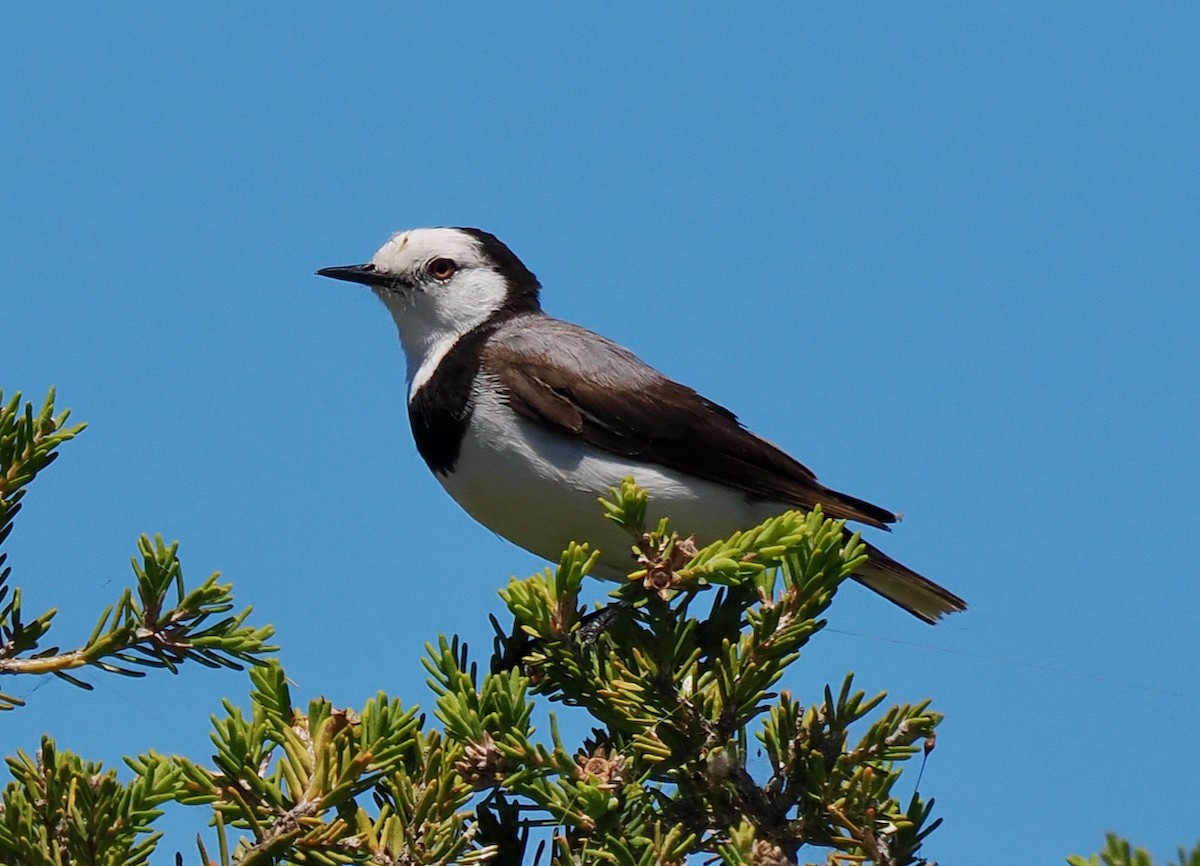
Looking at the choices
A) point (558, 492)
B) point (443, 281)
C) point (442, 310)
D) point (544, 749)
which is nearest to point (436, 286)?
point (443, 281)

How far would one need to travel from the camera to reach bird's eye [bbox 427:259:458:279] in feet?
23.3

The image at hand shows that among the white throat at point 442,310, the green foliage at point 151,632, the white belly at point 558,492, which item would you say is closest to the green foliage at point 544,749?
the green foliage at point 151,632

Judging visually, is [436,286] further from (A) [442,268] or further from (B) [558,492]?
(B) [558,492]

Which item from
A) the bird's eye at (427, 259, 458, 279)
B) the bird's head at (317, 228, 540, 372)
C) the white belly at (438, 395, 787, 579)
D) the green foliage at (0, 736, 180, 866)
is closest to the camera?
the green foliage at (0, 736, 180, 866)

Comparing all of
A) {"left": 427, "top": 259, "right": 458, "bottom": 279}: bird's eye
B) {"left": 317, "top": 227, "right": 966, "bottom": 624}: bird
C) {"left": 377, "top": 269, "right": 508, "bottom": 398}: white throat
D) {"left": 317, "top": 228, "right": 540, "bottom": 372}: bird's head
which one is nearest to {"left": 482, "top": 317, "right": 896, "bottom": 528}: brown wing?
{"left": 317, "top": 227, "right": 966, "bottom": 624}: bird

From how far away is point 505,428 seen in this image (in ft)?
18.4

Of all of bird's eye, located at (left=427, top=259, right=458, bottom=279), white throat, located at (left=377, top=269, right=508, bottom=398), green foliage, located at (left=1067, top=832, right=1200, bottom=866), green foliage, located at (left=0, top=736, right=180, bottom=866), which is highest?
bird's eye, located at (left=427, top=259, right=458, bottom=279)

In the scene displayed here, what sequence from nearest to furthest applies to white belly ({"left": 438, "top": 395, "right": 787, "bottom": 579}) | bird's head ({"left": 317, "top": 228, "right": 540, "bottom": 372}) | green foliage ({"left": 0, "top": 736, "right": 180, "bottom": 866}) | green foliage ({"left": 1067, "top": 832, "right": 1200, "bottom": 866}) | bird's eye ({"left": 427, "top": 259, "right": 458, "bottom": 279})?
1. green foliage ({"left": 1067, "top": 832, "right": 1200, "bottom": 866})
2. green foliage ({"left": 0, "top": 736, "right": 180, "bottom": 866})
3. white belly ({"left": 438, "top": 395, "right": 787, "bottom": 579})
4. bird's head ({"left": 317, "top": 228, "right": 540, "bottom": 372})
5. bird's eye ({"left": 427, "top": 259, "right": 458, "bottom": 279})

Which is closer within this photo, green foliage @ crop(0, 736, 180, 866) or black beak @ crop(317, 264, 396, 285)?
green foliage @ crop(0, 736, 180, 866)

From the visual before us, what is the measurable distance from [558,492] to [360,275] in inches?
84.4

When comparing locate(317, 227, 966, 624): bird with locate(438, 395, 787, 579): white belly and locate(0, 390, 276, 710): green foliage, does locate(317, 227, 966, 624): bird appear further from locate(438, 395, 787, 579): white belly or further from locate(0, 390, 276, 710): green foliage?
locate(0, 390, 276, 710): green foliage

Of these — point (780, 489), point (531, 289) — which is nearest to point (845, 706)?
point (780, 489)

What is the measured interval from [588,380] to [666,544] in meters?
2.42

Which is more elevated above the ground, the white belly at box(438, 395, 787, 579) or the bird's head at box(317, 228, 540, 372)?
the bird's head at box(317, 228, 540, 372)
